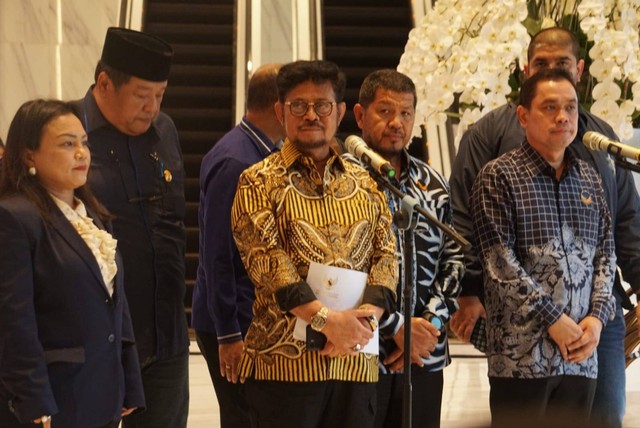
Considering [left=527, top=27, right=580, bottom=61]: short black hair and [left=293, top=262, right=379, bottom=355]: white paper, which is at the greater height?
[left=527, top=27, right=580, bottom=61]: short black hair

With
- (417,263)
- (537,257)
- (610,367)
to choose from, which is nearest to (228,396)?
(417,263)

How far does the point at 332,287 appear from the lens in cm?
321

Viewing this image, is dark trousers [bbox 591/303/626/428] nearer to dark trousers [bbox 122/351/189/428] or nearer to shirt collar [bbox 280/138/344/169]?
shirt collar [bbox 280/138/344/169]

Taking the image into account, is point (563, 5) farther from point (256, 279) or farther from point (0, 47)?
point (0, 47)

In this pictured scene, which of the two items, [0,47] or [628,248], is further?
[0,47]

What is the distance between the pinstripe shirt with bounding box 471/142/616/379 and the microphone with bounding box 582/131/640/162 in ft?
1.08

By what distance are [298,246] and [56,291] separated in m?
0.68

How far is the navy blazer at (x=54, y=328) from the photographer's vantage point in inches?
116

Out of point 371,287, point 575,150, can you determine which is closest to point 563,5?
point 575,150

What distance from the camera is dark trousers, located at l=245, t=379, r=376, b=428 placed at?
3.17 m

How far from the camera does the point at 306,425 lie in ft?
10.3

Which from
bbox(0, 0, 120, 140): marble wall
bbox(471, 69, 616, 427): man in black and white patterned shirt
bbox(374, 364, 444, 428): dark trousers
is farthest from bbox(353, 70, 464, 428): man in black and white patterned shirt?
bbox(0, 0, 120, 140): marble wall

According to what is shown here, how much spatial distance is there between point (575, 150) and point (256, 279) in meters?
1.36

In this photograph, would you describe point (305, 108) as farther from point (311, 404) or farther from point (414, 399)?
point (414, 399)
